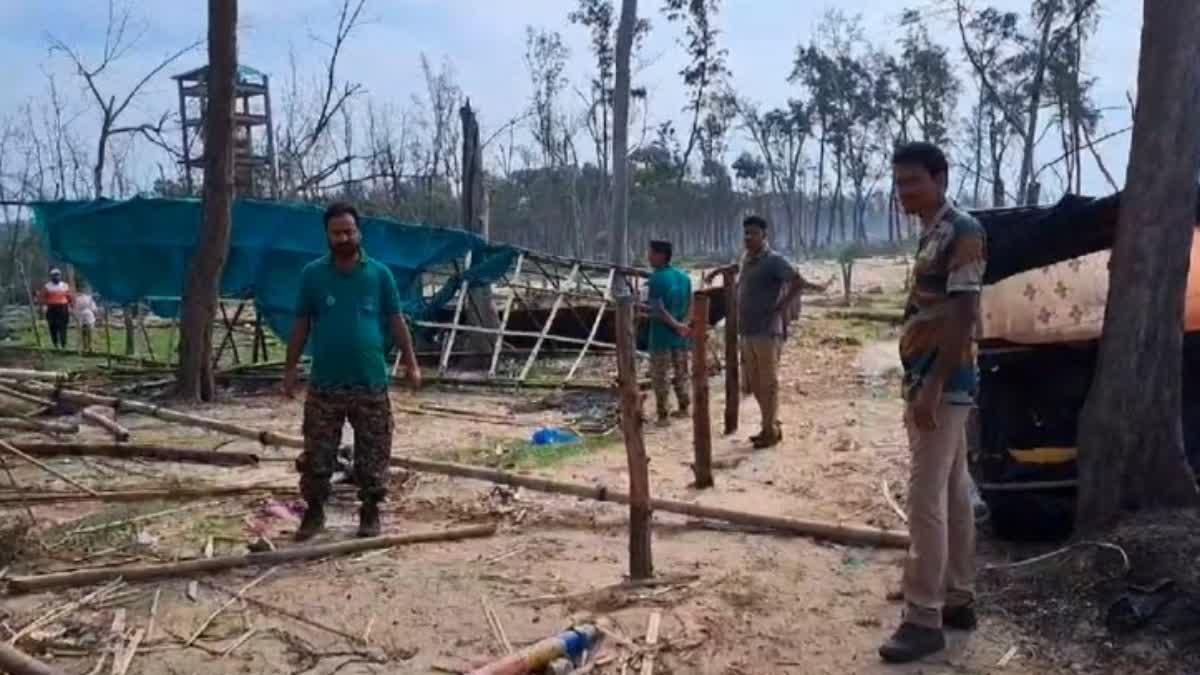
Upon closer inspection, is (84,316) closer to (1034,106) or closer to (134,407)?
(134,407)

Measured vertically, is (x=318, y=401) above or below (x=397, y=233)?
below

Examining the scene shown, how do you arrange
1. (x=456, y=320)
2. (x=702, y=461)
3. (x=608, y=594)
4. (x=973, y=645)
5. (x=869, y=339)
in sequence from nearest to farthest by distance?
(x=973, y=645)
(x=608, y=594)
(x=702, y=461)
(x=456, y=320)
(x=869, y=339)

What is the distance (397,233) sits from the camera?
14828mm

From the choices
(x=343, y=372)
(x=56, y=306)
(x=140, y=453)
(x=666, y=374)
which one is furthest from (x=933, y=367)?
(x=56, y=306)

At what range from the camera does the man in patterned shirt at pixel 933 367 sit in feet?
13.2

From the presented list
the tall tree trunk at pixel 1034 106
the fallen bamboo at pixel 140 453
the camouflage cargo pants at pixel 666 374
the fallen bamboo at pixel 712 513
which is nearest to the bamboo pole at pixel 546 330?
the camouflage cargo pants at pixel 666 374

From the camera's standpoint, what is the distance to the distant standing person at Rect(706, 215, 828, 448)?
346 inches

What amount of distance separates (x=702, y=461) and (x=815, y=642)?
293 cm

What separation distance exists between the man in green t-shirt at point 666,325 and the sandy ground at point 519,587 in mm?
2039

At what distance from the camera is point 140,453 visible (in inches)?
319

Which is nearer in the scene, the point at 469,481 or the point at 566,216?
the point at 469,481

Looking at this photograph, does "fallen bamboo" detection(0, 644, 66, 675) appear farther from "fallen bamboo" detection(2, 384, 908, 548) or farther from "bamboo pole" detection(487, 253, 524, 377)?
"bamboo pole" detection(487, 253, 524, 377)

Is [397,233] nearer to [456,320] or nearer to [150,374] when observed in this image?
[456,320]

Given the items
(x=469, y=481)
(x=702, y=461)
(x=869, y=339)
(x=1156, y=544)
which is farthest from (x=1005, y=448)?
(x=869, y=339)
